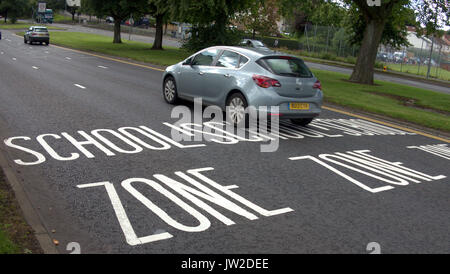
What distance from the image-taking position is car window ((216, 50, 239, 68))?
10.1m

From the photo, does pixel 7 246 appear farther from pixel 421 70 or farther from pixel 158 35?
pixel 421 70

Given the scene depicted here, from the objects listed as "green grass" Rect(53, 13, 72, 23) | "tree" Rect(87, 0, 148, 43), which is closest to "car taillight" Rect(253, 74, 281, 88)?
"tree" Rect(87, 0, 148, 43)

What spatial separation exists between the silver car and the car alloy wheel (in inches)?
38.1

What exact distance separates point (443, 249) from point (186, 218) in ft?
8.41

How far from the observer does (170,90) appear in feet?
39.1

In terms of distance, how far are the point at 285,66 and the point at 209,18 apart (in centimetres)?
2087

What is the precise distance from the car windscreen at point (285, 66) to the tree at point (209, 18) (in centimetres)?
1835

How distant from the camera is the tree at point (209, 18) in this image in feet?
91.7

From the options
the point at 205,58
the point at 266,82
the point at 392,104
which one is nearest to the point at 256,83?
the point at 266,82

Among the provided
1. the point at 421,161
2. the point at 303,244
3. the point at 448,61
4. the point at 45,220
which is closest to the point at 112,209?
the point at 45,220

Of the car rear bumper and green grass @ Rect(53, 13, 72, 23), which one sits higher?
green grass @ Rect(53, 13, 72, 23)

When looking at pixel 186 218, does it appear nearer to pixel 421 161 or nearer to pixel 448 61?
pixel 421 161

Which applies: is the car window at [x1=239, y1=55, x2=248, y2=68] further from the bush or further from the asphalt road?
the bush
